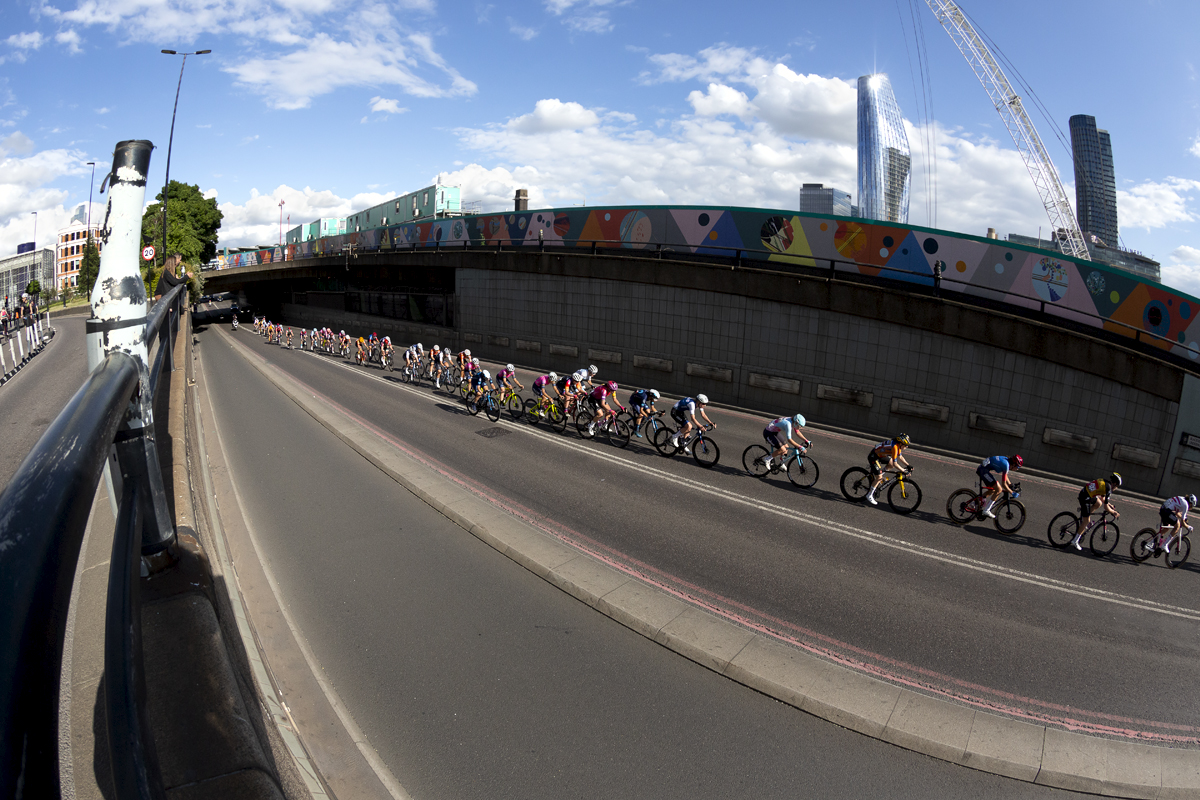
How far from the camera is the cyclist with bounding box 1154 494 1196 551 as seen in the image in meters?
10.2

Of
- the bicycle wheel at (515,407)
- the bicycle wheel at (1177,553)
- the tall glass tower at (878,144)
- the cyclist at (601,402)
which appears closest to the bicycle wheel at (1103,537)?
the bicycle wheel at (1177,553)

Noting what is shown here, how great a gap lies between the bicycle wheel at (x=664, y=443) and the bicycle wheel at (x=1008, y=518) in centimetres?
647

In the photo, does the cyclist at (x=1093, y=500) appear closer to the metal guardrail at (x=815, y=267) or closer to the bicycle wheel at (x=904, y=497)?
the bicycle wheel at (x=904, y=497)

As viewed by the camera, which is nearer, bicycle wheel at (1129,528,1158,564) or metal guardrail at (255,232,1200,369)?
bicycle wheel at (1129,528,1158,564)

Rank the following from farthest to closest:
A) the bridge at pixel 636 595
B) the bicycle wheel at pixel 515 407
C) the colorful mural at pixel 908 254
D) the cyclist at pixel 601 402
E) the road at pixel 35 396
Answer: the bicycle wheel at pixel 515 407 → the cyclist at pixel 601 402 → the colorful mural at pixel 908 254 → the road at pixel 35 396 → the bridge at pixel 636 595

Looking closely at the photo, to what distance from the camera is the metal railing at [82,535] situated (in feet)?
3.40

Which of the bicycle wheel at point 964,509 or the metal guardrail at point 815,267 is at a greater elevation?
the metal guardrail at point 815,267

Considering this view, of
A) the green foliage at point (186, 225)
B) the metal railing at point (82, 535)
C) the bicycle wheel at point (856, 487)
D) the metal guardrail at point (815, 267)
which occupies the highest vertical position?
the green foliage at point (186, 225)

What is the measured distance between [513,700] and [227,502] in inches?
313

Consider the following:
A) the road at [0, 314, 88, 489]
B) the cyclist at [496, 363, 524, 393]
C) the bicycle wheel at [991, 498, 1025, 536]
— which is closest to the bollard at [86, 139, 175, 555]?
the road at [0, 314, 88, 489]

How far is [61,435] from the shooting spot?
166 cm

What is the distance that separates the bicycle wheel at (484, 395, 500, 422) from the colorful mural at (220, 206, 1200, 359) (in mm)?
8590

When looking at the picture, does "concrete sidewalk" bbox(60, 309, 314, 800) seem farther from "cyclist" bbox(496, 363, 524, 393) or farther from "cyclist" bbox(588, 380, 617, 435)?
"cyclist" bbox(496, 363, 524, 393)

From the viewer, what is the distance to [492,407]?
18766mm
